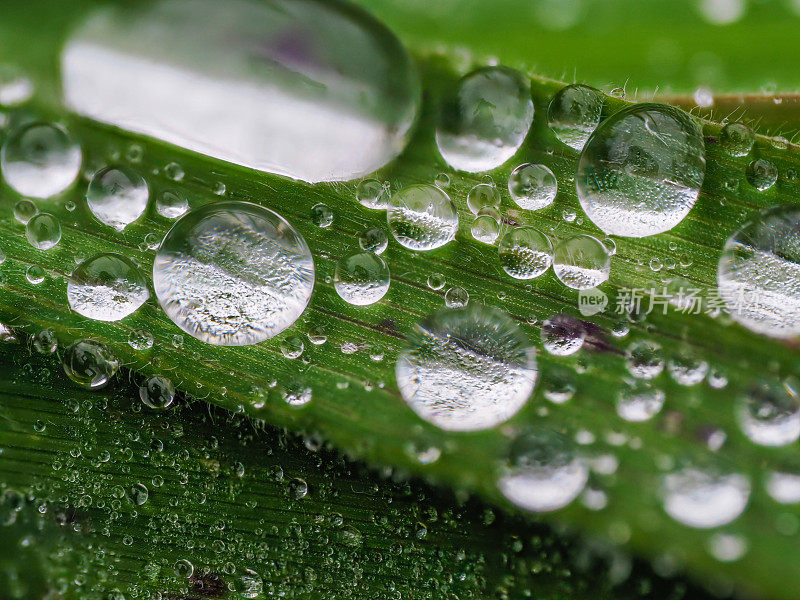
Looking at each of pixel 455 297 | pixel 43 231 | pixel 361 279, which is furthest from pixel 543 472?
pixel 43 231

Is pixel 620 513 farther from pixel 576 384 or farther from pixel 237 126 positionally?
pixel 237 126

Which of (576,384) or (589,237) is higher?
(589,237)

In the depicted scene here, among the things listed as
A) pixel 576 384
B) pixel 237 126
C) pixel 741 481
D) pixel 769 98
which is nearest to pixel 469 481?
pixel 576 384

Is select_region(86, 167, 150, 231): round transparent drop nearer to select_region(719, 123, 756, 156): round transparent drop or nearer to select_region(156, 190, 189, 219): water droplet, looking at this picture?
select_region(156, 190, 189, 219): water droplet

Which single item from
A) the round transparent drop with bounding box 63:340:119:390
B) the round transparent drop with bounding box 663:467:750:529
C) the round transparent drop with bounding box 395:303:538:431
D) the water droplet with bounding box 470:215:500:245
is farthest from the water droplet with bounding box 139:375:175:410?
the round transparent drop with bounding box 663:467:750:529

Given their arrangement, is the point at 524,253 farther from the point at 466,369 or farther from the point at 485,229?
the point at 466,369

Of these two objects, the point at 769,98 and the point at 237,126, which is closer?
the point at 237,126
